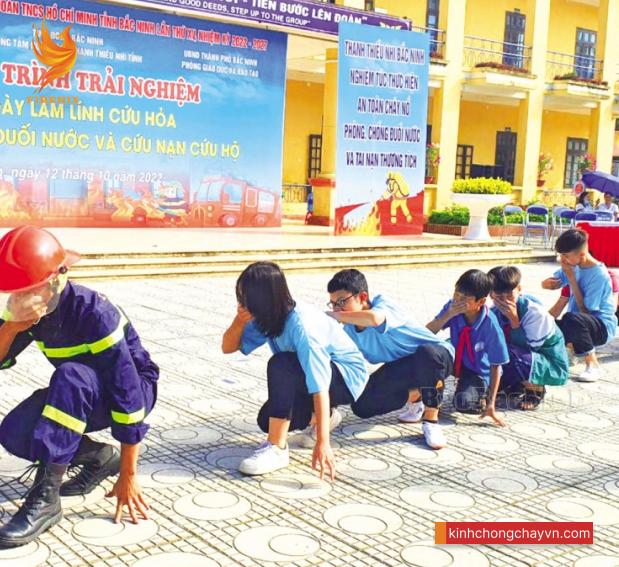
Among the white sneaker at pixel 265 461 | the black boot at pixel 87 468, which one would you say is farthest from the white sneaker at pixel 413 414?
the black boot at pixel 87 468

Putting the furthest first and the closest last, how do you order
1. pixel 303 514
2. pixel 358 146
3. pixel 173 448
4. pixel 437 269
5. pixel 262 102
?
pixel 262 102
pixel 358 146
pixel 437 269
pixel 173 448
pixel 303 514

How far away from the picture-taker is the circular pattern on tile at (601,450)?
406 centimetres

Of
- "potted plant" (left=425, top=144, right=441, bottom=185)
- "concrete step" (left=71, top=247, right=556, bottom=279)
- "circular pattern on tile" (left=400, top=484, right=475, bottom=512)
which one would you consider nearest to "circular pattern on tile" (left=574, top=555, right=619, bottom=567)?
"circular pattern on tile" (left=400, top=484, right=475, bottom=512)

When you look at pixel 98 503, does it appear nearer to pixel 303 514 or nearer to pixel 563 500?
pixel 303 514

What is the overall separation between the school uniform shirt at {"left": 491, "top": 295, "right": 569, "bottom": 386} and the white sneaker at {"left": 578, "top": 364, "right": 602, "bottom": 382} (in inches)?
33.0

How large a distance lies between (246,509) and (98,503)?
586 mm

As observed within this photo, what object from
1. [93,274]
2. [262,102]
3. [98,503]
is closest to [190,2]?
[262,102]

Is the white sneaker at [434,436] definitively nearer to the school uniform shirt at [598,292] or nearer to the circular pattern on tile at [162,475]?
Result: the circular pattern on tile at [162,475]

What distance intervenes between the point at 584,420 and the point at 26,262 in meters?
3.32

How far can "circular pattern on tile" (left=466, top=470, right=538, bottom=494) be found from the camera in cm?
357

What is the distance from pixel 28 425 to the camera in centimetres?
302

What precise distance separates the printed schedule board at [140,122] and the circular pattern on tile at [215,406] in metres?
9.64

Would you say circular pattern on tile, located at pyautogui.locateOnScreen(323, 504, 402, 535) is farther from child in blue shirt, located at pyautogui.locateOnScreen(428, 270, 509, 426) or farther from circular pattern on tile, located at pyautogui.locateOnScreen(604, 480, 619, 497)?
child in blue shirt, located at pyautogui.locateOnScreen(428, 270, 509, 426)

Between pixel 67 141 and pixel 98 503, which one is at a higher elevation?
pixel 67 141
